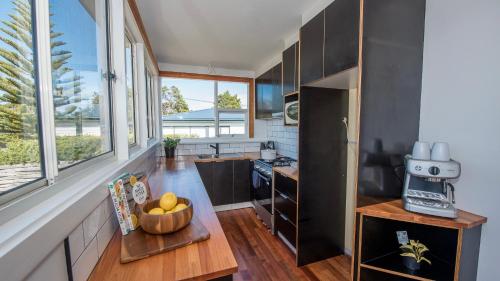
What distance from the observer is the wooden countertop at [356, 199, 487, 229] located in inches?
42.9

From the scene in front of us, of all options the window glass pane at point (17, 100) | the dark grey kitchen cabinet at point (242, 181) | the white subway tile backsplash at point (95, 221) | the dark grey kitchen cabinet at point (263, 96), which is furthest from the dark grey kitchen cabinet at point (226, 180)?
the window glass pane at point (17, 100)

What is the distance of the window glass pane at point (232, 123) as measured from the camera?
3973mm

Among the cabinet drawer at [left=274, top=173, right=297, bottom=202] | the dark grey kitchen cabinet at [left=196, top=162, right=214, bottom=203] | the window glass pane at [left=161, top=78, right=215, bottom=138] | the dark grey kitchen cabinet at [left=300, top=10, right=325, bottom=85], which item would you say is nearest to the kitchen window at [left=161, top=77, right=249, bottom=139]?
the window glass pane at [left=161, top=78, right=215, bottom=138]

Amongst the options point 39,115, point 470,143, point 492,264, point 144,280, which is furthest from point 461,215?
point 39,115

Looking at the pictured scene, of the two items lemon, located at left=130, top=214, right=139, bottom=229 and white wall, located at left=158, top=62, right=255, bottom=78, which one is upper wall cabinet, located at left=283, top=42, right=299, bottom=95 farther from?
lemon, located at left=130, top=214, right=139, bottom=229

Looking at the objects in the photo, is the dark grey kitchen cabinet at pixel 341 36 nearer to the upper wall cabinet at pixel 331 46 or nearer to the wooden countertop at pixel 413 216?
the upper wall cabinet at pixel 331 46

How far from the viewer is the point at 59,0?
0.84m

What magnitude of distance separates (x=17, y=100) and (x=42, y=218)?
0.36 metres

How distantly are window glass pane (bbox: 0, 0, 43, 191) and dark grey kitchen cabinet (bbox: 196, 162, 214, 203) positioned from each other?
8.19 feet

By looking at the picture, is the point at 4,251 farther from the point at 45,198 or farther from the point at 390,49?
the point at 390,49

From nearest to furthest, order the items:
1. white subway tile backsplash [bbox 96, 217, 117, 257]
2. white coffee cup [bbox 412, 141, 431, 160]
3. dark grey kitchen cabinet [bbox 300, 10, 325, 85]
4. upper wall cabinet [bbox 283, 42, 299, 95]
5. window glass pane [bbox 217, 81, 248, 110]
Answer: white subway tile backsplash [bbox 96, 217, 117, 257]
white coffee cup [bbox 412, 141, 431, 160]
dark grey kitchen cabinet [bbox 300, 10, 325, 85]
upper wall cabinet [bbox 283, 42, 299, 95]
window glass pane [bbox 217, 81, 248, 110]

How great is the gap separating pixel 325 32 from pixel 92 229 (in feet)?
6.10

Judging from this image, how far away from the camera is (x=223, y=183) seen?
328cm

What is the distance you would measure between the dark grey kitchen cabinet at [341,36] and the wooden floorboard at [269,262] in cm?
182
